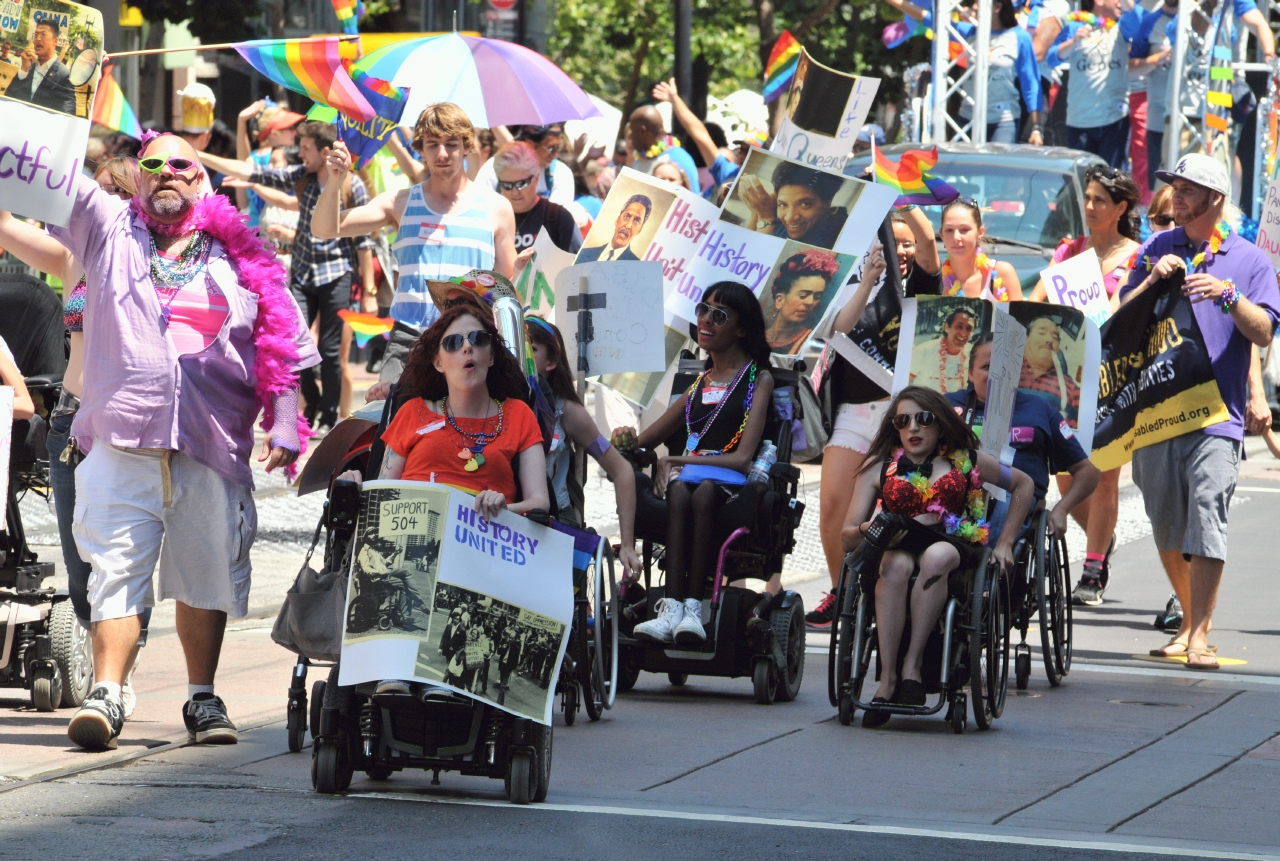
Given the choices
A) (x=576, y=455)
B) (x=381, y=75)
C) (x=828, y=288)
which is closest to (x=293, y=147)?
(x=381, y=75)

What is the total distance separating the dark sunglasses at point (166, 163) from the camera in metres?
6.45

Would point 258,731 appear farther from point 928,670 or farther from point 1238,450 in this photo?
point 1238,450

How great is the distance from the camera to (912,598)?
6996 mm

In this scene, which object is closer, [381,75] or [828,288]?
[828,288]

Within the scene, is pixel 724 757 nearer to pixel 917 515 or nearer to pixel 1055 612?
pixel 917 515

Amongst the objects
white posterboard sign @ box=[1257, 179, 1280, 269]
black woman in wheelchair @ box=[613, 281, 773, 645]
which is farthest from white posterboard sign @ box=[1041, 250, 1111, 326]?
black woman in wheelchair @ box=[613, 281, 773, 645]

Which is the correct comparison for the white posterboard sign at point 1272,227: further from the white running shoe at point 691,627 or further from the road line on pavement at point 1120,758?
the white running shoe at point 691,627

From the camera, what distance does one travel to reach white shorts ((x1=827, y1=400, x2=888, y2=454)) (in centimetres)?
909

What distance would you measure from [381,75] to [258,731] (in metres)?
4.09

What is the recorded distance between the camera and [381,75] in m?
9.83

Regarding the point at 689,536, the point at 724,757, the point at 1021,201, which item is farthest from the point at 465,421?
the point at 1021,201

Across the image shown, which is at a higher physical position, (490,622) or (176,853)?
(490,622)

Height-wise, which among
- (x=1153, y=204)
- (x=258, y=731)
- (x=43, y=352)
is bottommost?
(x=258, y=731)

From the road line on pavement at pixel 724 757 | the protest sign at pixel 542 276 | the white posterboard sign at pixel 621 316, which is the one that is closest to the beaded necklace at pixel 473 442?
the road line on pavement at pixel 724 757
